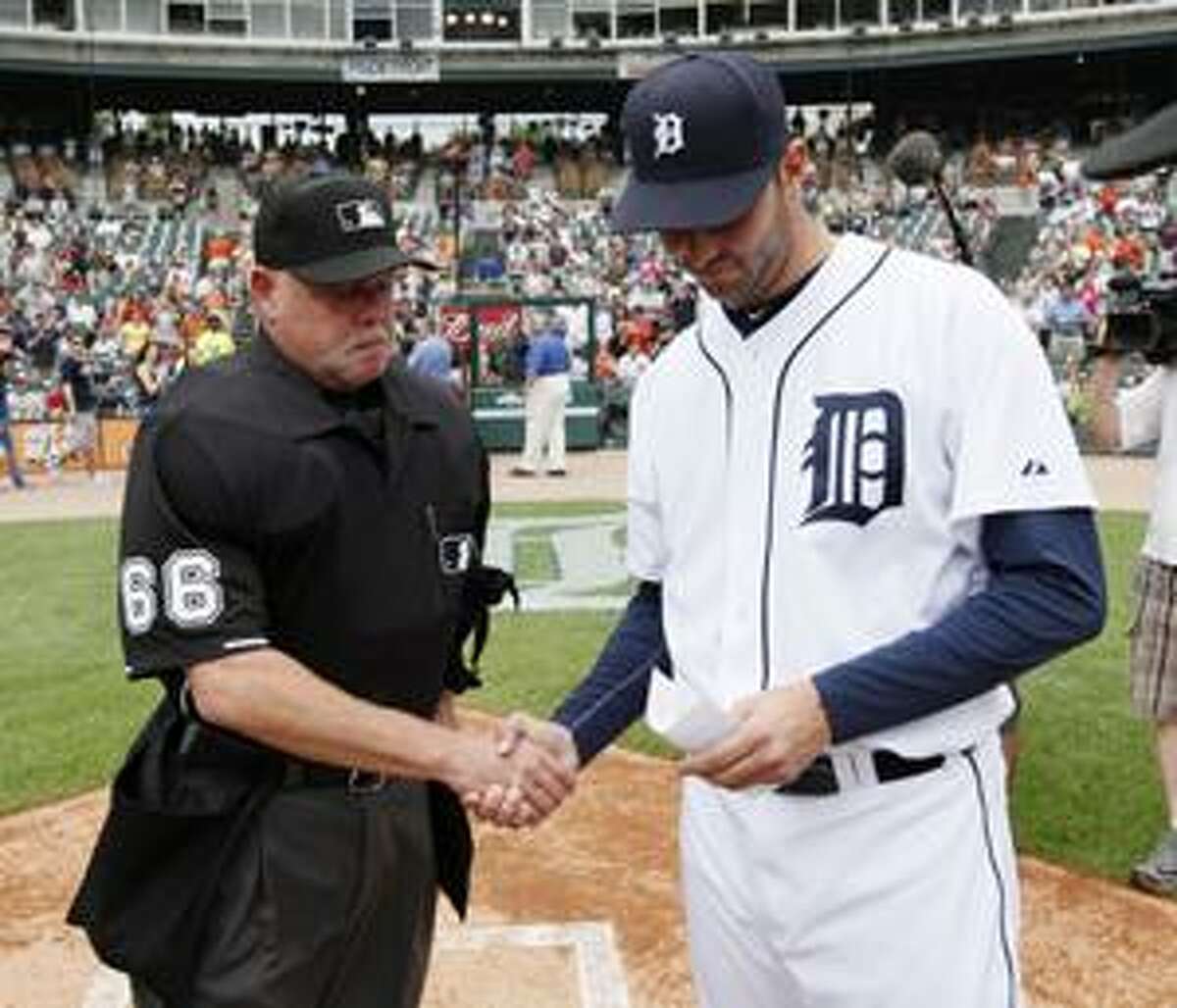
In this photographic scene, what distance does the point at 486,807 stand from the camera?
9.60ft

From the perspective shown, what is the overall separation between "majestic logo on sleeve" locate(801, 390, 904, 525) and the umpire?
76 cm

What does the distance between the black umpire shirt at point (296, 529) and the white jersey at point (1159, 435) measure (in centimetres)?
279

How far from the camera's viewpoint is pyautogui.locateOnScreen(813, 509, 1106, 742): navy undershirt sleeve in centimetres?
233

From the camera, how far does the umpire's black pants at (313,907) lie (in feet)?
9.58

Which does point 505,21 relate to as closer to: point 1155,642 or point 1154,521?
point 1154,521

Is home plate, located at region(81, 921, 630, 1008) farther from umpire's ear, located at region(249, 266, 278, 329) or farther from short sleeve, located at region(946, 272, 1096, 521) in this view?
short sleeve, located at region(946, 272, 1096, 521)

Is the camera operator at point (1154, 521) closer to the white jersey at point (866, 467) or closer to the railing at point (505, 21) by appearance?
the white jersey at point (866, 467)

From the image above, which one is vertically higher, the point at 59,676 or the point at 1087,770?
the point at 1087,770

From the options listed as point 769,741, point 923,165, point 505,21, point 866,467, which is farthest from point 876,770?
point 505,21

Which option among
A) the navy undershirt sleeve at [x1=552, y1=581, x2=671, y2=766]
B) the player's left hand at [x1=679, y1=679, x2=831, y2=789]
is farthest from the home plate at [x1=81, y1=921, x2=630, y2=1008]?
the player's left hand at [x1=679, y1=679, x2=831, y2=789]

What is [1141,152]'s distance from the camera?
455 cm

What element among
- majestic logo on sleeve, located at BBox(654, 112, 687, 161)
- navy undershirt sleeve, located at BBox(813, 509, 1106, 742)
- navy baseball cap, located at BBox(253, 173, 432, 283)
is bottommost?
navy undershirt sleeve, located at BBox(813, 509, 1106, 742)

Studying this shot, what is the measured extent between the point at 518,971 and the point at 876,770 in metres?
2.58

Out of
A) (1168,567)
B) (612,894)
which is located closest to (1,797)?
(612,894)
